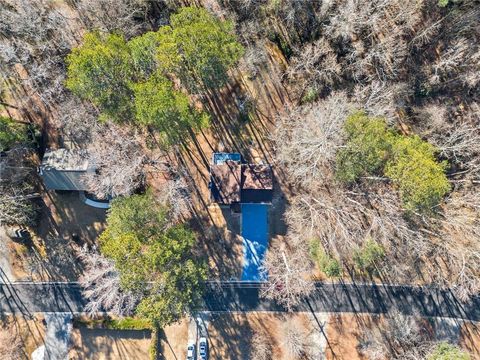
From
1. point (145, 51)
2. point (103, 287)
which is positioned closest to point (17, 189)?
point (103, 287)

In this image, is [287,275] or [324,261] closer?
[324,261]

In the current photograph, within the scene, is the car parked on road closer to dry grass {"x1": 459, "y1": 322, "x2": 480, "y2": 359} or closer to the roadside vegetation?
the roadside vegetation

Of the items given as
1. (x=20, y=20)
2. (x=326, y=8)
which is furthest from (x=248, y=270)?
(x=20, y=20)

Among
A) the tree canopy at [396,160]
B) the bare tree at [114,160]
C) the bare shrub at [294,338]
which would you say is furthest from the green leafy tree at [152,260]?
the tree canopy at [396,160]

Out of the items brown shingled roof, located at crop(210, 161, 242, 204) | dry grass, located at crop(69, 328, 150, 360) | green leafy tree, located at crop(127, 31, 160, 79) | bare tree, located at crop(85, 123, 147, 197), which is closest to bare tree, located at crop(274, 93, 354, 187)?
brown shingled roof, located at crop(210, 161, 242, 204)

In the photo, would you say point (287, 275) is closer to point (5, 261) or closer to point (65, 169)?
point (65, 169)

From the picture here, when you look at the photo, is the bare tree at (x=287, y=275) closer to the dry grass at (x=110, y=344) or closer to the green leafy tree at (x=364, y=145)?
the green leafy tree at (x=364, y=145)
